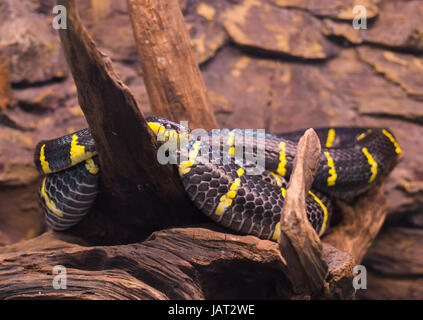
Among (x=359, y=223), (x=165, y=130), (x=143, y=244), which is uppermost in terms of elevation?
(x=165, y=130)

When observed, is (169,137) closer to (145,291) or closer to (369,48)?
(145,291)

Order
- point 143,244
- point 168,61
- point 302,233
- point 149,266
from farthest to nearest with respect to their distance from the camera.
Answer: point 168,61
point 143,244
point 149,266
point 302,233

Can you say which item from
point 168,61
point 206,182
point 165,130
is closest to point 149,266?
point 206,182

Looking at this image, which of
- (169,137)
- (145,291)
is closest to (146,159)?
(169,137)

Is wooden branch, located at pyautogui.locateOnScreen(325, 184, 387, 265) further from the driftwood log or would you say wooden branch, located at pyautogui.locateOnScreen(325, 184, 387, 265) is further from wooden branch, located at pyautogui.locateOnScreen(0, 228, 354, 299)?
wooden branch, located at pyautogui.locateOnScreen(0, 228, 354, 299)

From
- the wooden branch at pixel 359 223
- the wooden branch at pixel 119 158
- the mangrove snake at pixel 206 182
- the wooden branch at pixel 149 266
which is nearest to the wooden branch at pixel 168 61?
the mangrove snake at pixel 206 182

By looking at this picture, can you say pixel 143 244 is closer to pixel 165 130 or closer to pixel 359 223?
pixel 165 130
